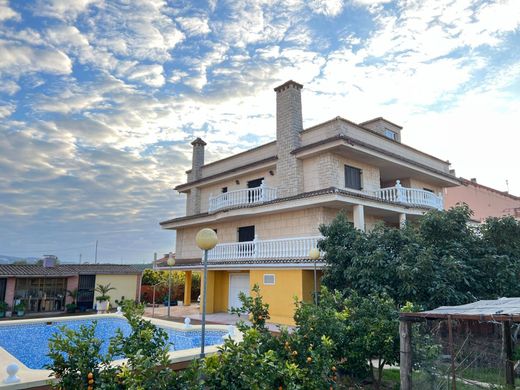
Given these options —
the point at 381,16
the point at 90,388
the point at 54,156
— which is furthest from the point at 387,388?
the point at 54,156

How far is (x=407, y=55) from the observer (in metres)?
11.6

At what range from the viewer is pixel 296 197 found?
16578 mm

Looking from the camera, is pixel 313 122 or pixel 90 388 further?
pixel 313 122

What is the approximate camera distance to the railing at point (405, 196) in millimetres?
18469

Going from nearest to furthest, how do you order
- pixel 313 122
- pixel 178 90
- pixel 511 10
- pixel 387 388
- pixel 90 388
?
pixel 90 388
pixel 387 388
pixel 511 10
pixel 178 90
pixel 313 122

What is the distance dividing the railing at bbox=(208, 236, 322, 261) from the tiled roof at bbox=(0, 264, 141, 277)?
9.85 metres

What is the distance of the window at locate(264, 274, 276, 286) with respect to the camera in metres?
16.2

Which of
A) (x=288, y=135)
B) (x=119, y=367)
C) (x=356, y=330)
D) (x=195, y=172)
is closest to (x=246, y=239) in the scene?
(x=288, y=135)

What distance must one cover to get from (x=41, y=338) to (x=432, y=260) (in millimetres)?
15836

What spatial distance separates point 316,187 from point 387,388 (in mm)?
11742

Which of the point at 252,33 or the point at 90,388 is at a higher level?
the point at 252,33

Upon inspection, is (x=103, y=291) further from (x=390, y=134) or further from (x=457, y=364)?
(x=457, y=364)

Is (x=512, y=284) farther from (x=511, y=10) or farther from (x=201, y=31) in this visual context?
(x=201, y=31)

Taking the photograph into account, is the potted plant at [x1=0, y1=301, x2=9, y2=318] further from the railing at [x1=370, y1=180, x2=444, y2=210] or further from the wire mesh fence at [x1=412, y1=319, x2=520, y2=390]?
the wire mesh fence at [x1=412, y1=319, x2=520, y2=390]
